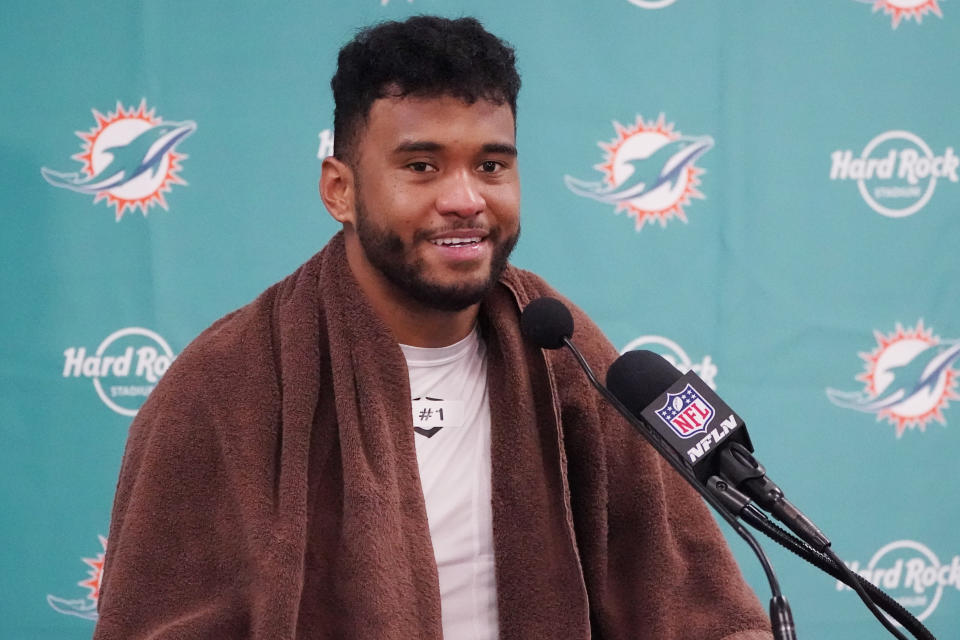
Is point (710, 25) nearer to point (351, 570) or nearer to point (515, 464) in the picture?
point (515, 464)

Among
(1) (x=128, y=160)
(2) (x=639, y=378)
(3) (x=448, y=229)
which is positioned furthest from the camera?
(1) (x=128, y=160)

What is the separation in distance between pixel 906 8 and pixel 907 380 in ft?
2.64

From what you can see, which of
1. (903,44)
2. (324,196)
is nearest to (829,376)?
(903,44)

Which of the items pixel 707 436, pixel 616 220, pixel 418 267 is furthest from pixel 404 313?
Answer: pixel 616 220

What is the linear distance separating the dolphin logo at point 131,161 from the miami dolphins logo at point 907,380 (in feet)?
4.82

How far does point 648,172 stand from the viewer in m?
2.18

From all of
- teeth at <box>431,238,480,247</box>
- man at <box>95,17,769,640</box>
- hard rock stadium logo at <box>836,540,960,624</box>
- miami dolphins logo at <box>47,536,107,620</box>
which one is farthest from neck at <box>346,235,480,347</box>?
hard rock stadium logo at <box>836,540,960,624</box>

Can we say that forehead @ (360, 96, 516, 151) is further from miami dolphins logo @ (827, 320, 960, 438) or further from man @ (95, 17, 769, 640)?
miami dolphins logo @ (827, 320, 960, 438)

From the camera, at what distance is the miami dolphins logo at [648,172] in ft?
7.11

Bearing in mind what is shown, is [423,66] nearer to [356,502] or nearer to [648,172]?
[356,502]

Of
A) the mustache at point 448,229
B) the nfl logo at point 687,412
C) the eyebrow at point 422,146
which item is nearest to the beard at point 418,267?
the mustache at point 448,229

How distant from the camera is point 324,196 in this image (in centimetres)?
146

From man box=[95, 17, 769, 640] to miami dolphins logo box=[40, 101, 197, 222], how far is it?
0.71m

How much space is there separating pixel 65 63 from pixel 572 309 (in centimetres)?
116
